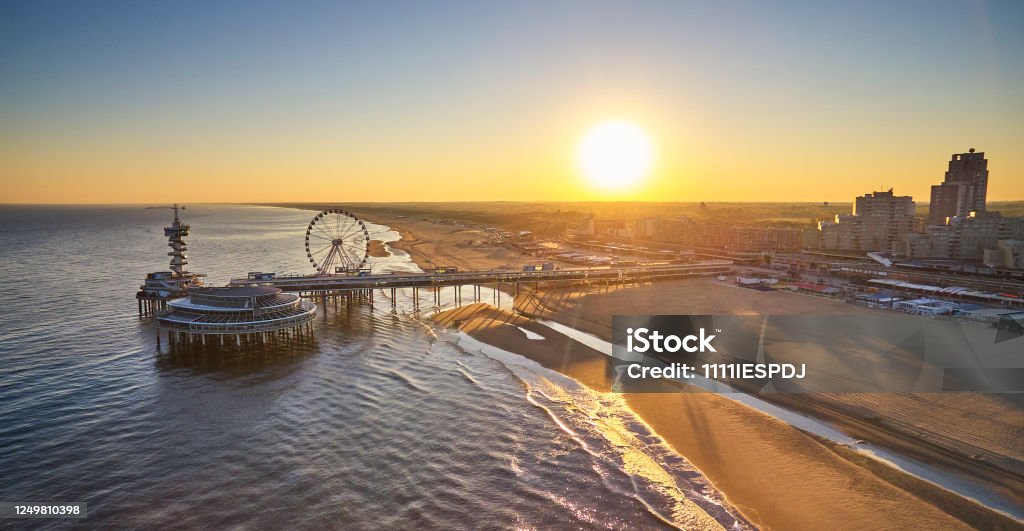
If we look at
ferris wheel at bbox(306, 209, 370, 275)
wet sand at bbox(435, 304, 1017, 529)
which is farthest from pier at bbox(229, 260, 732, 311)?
wet sand at bbox(435, 304, 1017, 529)

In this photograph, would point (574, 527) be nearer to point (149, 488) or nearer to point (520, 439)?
point (520, 439)

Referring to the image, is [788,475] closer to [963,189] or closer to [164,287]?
[164,287]

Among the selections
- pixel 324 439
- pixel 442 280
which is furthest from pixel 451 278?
pixel 324 439

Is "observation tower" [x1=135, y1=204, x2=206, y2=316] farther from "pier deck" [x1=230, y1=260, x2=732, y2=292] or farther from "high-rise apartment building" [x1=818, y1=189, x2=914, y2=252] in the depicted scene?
"high-rise apartment building" [x1=818, y1=189, x2=914, y2=252]

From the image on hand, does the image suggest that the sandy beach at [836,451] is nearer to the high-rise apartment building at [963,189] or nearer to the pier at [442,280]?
the pier at [442,280]

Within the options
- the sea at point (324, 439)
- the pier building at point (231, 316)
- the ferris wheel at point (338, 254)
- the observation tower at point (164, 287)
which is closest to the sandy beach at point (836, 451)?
the sea at point (324, 439)

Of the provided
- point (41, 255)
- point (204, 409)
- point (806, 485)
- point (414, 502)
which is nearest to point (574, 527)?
point (414, 502)

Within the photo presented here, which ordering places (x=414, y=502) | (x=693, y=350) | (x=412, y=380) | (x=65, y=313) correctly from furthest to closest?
(x=65, y=313) → (x=693, y=350) → (x=412, y=380) → (x=414, y=502)
